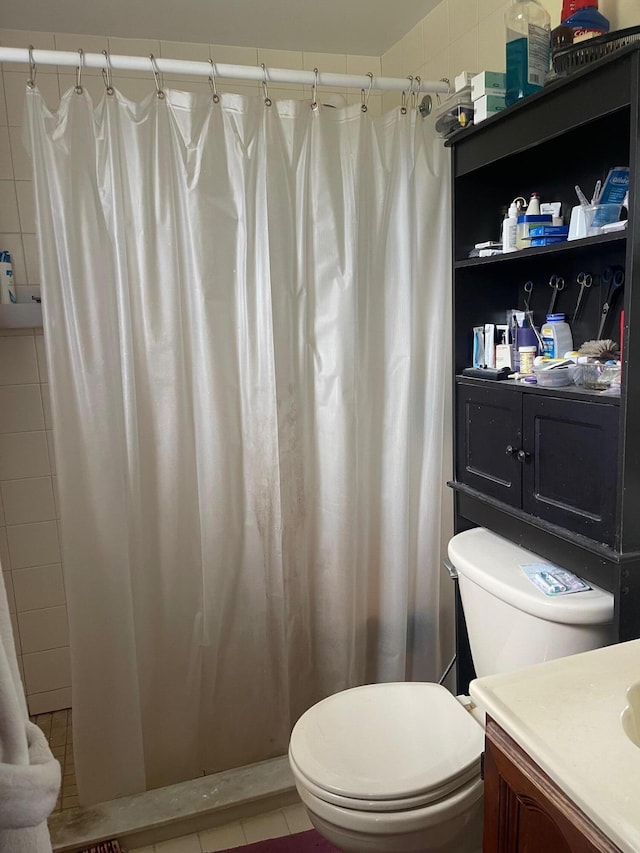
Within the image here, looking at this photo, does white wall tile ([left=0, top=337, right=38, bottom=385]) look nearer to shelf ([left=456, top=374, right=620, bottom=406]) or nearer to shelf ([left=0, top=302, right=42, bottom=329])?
Result: shelf ([left=0, top=302, right=42, bottom=329])

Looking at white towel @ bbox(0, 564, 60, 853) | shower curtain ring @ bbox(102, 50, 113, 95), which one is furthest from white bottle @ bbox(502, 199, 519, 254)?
white towel @ bbox(0, 564, 60, 853)

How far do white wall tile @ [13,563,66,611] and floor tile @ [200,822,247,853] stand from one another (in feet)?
3.18

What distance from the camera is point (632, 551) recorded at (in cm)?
123

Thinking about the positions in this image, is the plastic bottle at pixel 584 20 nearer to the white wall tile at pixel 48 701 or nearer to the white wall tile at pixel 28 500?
the white wall tile at pixel 28 500

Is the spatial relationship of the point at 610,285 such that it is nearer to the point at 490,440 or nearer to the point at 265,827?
the point at 490,440

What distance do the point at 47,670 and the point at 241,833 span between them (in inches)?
38.9

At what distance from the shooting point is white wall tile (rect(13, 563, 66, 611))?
230cm

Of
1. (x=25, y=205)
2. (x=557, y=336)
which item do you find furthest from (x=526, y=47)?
(x=25, y=205)

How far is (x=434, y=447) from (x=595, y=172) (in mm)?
842

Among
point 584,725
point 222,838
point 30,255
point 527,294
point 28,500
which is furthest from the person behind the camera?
point 28,500

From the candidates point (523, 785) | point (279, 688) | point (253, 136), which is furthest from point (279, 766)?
point (253, 136)

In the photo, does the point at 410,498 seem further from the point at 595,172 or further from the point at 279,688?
the point at 595,172

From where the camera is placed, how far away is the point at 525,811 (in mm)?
945

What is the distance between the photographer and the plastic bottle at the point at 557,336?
4.86ft
